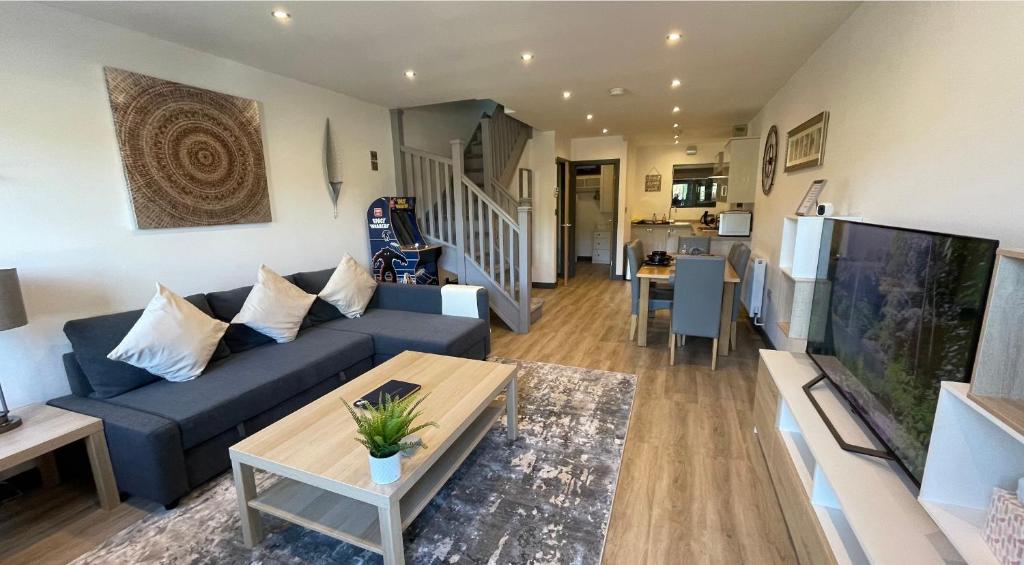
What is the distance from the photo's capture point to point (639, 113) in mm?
4918

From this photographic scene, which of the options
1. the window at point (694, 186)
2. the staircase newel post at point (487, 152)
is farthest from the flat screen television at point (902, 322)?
A: the window at point (694, 186)

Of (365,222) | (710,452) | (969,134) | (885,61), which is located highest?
(885,61)

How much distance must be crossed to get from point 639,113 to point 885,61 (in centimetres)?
310

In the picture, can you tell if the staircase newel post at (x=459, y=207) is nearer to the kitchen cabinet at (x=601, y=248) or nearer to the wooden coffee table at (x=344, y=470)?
the wooden coffee table at (x=344, y=470)

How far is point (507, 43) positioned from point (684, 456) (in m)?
2.76

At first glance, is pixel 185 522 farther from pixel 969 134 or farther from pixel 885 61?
Answer: pixel 885 61

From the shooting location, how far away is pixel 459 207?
4.24m

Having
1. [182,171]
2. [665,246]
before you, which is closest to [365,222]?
[182,171]

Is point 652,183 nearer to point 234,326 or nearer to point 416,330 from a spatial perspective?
point 416,330

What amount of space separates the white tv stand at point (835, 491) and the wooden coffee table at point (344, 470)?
4.21 ft

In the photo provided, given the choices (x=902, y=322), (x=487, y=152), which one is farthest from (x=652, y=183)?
(x=902, y=322)

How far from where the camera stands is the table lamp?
1727mm

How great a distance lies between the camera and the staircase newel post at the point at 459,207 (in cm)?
416

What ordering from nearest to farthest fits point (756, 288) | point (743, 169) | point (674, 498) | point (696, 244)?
point (674, 498) → point (756, 288) → point (696, 244) → point (743, 169)
